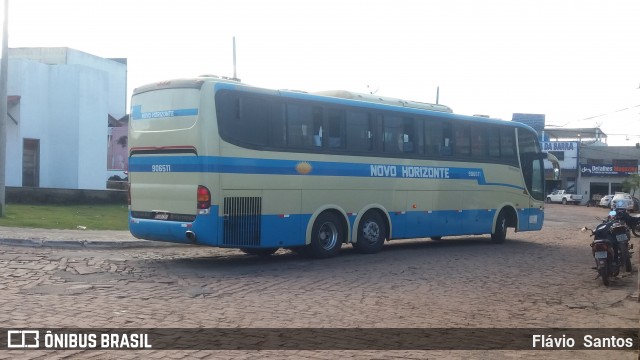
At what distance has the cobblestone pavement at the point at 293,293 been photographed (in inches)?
316

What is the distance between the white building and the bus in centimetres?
1667

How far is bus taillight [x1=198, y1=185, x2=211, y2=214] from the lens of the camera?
12.3 meters

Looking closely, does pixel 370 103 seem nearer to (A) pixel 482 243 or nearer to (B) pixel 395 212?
(B) pixel 395 212

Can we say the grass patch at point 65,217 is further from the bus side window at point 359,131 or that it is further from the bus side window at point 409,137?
the bus side window at point 409,137

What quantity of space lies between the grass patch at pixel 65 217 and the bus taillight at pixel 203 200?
23.1ft

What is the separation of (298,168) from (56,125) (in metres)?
19.0

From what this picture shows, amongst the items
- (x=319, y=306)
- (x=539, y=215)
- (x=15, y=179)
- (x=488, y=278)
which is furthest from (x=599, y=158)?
(x=319, y=306)

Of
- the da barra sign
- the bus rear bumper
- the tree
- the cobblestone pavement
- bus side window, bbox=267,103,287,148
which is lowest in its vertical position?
the cobblestone pavement

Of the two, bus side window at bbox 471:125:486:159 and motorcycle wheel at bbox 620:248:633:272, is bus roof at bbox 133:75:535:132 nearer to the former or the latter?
bus side window at bbox 471:125:486:159

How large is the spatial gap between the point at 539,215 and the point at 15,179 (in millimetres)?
19962

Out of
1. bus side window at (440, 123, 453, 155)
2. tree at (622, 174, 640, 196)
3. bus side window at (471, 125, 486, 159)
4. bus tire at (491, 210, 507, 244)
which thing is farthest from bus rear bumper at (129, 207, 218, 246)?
tree at (622, 174, 640, 196)

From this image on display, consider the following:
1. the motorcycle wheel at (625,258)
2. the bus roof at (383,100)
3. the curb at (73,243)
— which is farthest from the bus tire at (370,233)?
the motorcycle wheel at (625,258)

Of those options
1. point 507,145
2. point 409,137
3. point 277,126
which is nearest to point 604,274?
point 409,137

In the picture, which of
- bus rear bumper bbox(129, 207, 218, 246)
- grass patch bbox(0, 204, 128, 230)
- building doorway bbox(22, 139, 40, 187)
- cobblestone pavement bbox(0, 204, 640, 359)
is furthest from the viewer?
building doorway bbox(22, 139, 40, 187)
